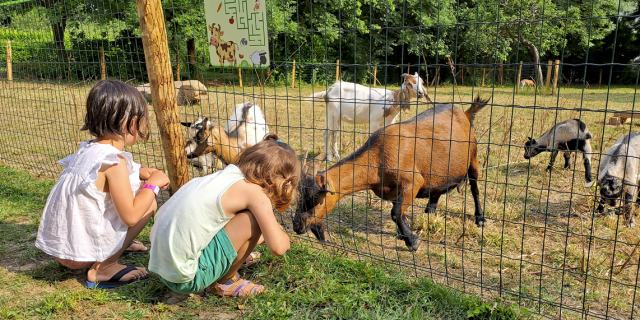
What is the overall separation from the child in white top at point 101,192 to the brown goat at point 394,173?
49.1 inches

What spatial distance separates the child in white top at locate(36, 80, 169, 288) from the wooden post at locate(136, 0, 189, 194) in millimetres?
661

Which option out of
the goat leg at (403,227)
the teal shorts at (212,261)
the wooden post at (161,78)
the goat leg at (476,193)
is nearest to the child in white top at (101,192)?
the teal shorts at (212,261)

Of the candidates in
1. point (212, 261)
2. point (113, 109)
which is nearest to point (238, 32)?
point (113, 109)

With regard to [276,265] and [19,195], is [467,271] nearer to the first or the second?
[276,265]

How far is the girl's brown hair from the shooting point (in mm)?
2492

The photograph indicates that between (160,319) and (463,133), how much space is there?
3.28 meters

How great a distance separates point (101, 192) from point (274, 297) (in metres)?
1.24

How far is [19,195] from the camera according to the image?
15.4 feet

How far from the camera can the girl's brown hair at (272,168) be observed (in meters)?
2.49

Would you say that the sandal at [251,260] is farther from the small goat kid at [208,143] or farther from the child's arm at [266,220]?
the small goat kid at [208,143]

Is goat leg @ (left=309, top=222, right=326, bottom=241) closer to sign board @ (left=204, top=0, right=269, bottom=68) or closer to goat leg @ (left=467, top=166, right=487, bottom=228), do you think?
sign board @ (left=204, top=0, right=269, bottom=68)

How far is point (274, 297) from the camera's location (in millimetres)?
2742

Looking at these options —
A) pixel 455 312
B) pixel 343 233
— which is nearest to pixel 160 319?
pixel 455 312

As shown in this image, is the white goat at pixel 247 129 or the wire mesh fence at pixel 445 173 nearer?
the wire mesh fence at pixel 445 173
